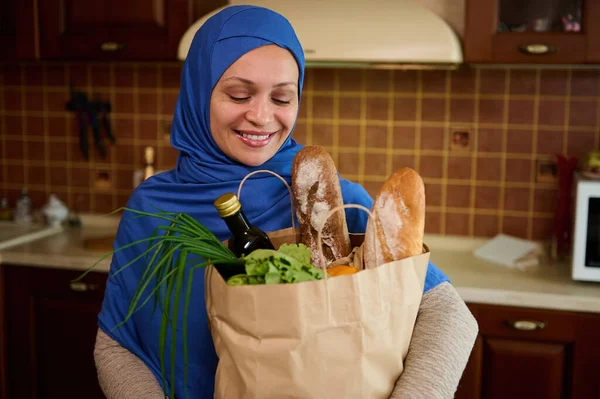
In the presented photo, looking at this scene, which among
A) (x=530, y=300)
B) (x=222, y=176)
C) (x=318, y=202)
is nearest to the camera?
(x=318, y=202)

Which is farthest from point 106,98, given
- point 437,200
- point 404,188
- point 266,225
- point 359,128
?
point 404,188

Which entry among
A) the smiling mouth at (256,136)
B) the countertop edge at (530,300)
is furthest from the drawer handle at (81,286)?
the smiling mouth at (256,136)

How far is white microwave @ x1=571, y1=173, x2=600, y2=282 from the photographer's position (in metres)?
1.99

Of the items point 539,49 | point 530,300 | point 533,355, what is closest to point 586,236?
point 530,300

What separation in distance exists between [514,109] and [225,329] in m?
1.83

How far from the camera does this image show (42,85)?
2.85 metres

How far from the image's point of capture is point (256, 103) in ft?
3.64

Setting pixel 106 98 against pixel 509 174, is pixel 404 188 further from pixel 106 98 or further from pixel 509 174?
pixel 106 98

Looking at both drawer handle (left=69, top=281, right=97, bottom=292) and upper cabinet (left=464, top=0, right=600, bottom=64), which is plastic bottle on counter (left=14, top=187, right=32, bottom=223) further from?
upper cabinet (left=464, top=0, right=600, bottom=64)

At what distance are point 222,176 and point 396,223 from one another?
415 mm

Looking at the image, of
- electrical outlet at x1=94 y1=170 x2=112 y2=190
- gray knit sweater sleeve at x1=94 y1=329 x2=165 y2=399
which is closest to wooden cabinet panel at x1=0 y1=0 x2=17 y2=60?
electrical outlet at x1=94 y1=170 x2=112 y2=190

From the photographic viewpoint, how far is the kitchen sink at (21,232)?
2467mm

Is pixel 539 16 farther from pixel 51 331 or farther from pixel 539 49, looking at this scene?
pixel 51 331

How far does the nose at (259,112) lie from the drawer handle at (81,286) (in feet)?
4.56
